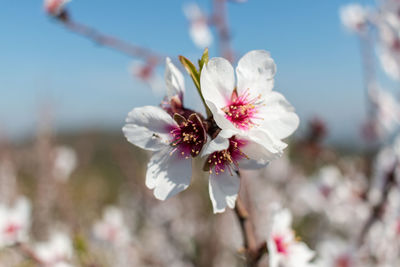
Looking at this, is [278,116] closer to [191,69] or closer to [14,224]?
[191,69]

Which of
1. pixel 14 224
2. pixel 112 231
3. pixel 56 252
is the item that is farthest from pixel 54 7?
pixel 112 231

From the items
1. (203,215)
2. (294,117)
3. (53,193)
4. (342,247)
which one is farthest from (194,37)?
(294,117)

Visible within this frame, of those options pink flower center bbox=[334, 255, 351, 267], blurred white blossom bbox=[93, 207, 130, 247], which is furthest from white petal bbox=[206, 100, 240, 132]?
blurred white blossom bbox=[93, 207, 130, 247]

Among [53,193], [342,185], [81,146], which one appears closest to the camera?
[342,185]

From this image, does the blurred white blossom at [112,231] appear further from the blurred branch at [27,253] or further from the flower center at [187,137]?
the flower center at [187,137]

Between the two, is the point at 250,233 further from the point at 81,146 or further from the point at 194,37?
the point at 81,146
